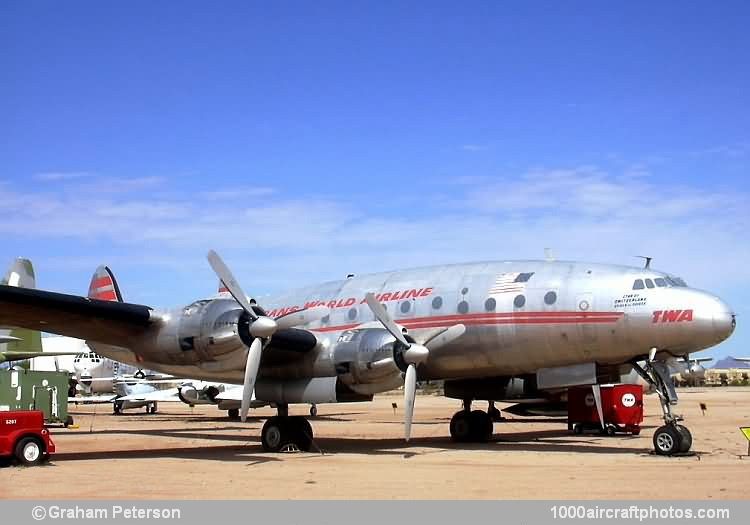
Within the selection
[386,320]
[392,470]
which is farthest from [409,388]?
[392,470]

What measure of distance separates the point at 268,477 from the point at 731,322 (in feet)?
27.8

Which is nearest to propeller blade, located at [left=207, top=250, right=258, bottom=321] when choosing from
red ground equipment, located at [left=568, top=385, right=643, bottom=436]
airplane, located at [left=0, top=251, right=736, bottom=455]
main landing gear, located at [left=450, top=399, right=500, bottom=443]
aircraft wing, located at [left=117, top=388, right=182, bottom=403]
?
airplane, located at [left=0, top=251, right=736, bottom=455]

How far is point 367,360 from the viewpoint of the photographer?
16.2m

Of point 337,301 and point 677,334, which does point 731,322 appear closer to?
point 677,334

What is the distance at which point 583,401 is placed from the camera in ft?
75.8

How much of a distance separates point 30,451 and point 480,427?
32.5 ft

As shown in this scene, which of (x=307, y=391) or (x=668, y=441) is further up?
(x=307, y=391)

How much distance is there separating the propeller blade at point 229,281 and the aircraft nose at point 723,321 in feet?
26.3

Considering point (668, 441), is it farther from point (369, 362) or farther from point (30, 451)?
point (30, 451)

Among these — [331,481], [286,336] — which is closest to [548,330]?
[286,336]

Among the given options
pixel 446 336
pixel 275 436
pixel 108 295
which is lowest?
pixel 275 436

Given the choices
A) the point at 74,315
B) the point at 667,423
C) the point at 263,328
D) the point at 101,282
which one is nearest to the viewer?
the point at 263,328

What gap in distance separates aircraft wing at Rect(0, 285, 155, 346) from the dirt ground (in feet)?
7.70

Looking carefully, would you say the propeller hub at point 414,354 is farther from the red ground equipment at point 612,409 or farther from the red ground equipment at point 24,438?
the red ground equipment at point 612,409
